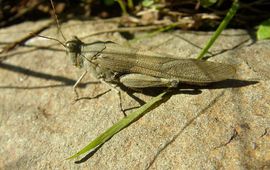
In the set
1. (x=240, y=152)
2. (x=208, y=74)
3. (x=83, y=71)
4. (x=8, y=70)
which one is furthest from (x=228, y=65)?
(x=8, y=70)

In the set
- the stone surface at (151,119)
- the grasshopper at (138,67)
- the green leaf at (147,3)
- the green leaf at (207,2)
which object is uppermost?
the green leaf at (207,2)

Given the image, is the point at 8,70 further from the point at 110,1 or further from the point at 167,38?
the point at 167,38

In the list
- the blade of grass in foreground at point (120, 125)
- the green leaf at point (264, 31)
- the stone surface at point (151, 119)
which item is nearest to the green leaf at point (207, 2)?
the stone surface at point (151, 119)

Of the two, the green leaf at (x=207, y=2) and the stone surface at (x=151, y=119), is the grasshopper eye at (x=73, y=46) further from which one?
the green leaf at (x=207, y=2)

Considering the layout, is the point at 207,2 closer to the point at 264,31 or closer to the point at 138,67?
the point at 264,31

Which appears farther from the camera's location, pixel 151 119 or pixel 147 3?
pixel 147 3

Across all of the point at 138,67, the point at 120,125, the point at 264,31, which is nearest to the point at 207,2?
the point at 264,31
